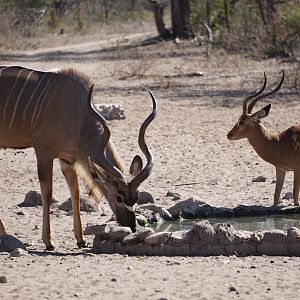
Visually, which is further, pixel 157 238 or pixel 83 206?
pixel 83 206

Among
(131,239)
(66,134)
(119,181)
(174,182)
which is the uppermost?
(66,134)

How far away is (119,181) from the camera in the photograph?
887 cm

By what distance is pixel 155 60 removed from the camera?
93.6ft

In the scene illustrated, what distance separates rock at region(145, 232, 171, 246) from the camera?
8484mm

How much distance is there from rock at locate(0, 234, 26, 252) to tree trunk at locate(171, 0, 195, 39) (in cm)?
2839

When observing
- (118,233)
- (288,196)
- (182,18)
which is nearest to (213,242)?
(118,233)

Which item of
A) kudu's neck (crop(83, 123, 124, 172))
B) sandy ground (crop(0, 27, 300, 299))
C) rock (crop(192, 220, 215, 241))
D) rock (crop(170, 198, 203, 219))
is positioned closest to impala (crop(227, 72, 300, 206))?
sandy ground (crop(0, 27, 300, 299))

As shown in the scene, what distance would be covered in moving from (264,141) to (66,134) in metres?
3.13

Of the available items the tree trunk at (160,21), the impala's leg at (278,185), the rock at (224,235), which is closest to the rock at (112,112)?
the impala's leg at (278,185)

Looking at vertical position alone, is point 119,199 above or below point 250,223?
above

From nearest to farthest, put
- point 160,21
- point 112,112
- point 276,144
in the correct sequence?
1. point 276,144
2. point 112,112
3. point 160,21

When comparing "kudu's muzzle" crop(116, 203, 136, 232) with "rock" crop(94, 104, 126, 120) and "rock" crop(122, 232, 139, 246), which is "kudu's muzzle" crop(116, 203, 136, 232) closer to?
"rock" crop(122, 232, 139, 246)

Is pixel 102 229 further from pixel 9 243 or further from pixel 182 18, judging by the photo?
pixel 182 18

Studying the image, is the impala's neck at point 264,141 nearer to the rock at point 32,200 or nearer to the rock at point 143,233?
the rock at point 32,200
